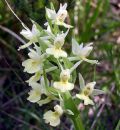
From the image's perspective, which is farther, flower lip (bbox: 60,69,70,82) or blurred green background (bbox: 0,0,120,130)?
blurred green background (bbox: 0,0,120,130)

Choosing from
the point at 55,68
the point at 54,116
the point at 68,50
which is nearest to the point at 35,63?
the point at 55,68

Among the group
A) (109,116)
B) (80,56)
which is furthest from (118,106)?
(80,56)

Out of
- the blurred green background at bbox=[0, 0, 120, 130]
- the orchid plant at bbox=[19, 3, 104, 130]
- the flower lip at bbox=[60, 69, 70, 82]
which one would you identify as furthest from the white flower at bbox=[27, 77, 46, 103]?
the blurred green background at bbox=[0, 0, 120, 130]

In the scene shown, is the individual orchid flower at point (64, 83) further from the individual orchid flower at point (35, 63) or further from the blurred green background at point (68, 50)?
the blurred green background at point (68, 50)

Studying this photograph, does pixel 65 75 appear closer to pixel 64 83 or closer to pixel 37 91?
pixel 64 83

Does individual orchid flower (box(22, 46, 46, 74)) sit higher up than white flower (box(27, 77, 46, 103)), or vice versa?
individual orchid flower (box(22, 46, 46, 74))

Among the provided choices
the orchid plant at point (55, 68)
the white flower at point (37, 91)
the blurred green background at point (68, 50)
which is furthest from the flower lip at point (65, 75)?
the blurred green background at point (68, 50)

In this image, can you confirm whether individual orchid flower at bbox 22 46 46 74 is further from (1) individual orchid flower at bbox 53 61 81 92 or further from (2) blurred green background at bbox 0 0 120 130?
(2) blurred green background at bbox 0 0 120 130
